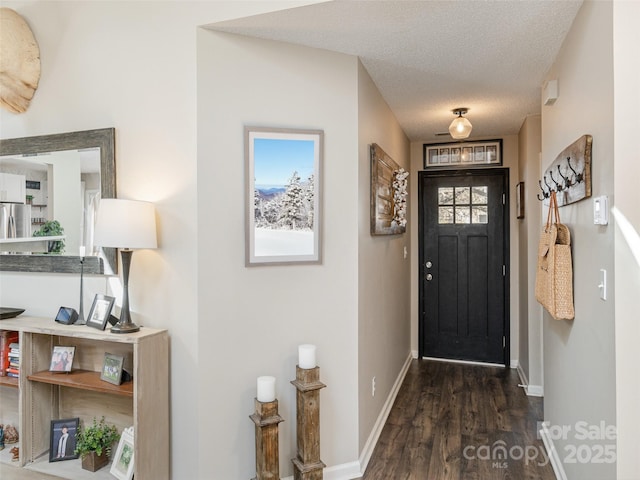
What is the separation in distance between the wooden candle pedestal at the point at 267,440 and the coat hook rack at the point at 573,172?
1.73 meters

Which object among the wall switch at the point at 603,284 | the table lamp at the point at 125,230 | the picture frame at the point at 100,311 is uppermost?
the table lamp at the point at 125,230

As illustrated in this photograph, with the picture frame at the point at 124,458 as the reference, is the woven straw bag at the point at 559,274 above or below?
above

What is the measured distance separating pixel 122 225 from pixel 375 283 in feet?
5.45

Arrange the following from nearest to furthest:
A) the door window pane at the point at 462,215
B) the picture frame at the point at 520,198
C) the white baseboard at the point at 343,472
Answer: the white baseboard at the point at 343,472, the picture frame at the point at 520,198, the door window pane at the point at 462,215

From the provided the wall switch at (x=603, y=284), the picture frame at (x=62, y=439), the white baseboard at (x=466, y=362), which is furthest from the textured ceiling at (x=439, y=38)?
the white baseboard at (x=466, y=362)

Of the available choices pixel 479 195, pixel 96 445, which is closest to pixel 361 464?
pixel 96 445

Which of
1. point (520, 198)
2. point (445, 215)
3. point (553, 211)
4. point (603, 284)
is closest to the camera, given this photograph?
point (603, 284)

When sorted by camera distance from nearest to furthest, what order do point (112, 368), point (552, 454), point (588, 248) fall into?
1. point (588, 248)
2. point (112, 368)
3. point (552, 454)

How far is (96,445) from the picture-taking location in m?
2.22

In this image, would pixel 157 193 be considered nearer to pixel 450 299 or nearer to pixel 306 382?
pixel 306 382

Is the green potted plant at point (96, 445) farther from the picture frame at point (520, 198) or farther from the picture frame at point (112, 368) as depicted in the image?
the picture frame at point (520, 198)

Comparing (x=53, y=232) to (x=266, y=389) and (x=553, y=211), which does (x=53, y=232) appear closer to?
(x=266, y=389)

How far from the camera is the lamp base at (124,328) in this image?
208cm

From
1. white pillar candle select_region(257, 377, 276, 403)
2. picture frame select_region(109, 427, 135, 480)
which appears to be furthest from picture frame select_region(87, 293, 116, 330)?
white pillar candle select_region(257, 377, 276, 403)
